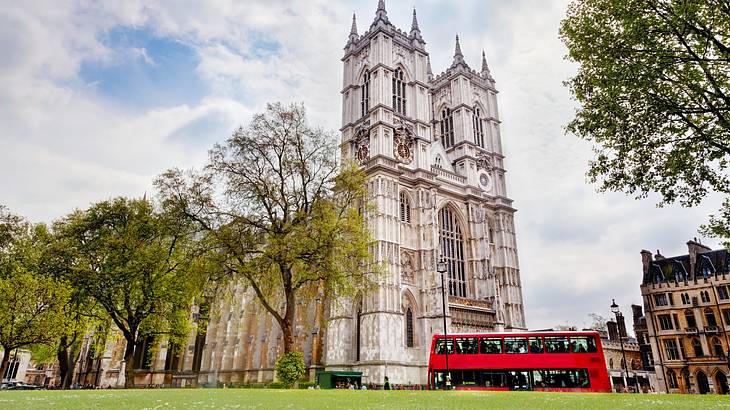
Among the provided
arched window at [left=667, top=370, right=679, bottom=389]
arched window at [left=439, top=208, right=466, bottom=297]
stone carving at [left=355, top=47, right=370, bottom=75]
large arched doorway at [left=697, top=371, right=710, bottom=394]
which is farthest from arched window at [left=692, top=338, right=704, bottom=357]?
stone carving at [left=355, top=47, right=370, bottom=75]

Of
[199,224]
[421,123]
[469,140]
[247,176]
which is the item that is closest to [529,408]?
[247,176]

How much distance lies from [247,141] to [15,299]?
1659 centimetres

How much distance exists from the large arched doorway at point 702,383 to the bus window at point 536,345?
90.9 feet

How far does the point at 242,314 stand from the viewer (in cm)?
4334

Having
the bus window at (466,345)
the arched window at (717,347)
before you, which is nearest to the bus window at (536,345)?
the bus window at (466,345)

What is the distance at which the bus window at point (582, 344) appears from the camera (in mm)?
20781

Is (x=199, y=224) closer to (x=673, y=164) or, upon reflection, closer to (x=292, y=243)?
(x=292, y=243)

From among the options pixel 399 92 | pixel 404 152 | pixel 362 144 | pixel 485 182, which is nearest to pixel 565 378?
pixel 404 152

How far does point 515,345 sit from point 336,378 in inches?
483

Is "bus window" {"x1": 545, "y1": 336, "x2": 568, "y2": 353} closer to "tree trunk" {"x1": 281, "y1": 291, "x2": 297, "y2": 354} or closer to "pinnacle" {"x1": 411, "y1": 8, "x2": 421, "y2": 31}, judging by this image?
"tree trunk" {"x1": 281, "y1": 291, "x2": 297, "y2": 354}

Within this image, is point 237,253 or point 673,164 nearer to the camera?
point 673,164

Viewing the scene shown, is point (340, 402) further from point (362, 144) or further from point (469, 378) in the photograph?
point (362, 144)

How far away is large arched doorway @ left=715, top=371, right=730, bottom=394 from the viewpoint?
37.3m

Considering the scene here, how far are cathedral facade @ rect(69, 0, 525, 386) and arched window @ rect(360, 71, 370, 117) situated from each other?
4.1 inches
